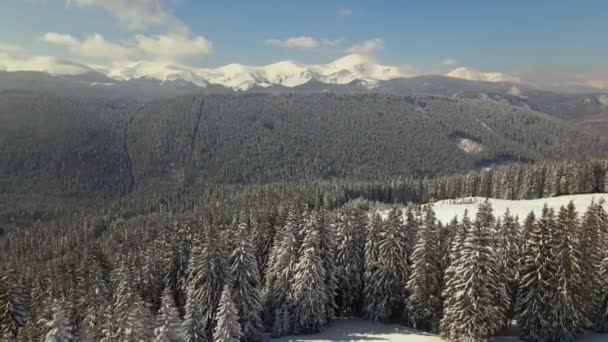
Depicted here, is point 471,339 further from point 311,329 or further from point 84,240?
point 84,240

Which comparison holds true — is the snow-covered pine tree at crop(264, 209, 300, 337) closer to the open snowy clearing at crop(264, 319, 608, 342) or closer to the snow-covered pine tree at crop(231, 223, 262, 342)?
the open snowy clearing at crop(264, 319, 608, 342)

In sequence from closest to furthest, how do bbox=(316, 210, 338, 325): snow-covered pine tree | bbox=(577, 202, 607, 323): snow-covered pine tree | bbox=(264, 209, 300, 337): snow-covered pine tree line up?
bbox=(577, 202, 607, 323): snow-covered pine tree → bbox=(264, 209, 300, 337): snow-covered pine tree → bbox=(316, 210, 338, 325): snow-covered pine tree

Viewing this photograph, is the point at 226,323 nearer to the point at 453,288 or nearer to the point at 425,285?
the point at 425,285

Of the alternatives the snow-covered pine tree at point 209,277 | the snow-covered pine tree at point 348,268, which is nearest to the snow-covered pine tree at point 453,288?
the snow-covered pine tree at point 348,268

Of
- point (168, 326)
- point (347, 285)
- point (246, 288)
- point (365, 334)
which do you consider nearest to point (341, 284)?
point (347, 285)

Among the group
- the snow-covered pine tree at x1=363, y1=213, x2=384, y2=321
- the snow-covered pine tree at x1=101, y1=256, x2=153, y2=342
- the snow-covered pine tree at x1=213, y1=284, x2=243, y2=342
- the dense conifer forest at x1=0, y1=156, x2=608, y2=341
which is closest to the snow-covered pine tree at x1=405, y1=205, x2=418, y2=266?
the dense conifer forest at x1=0, y1=156, x2=608, y2=341

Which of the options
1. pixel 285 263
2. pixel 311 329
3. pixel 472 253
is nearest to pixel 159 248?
pixel 285 263
